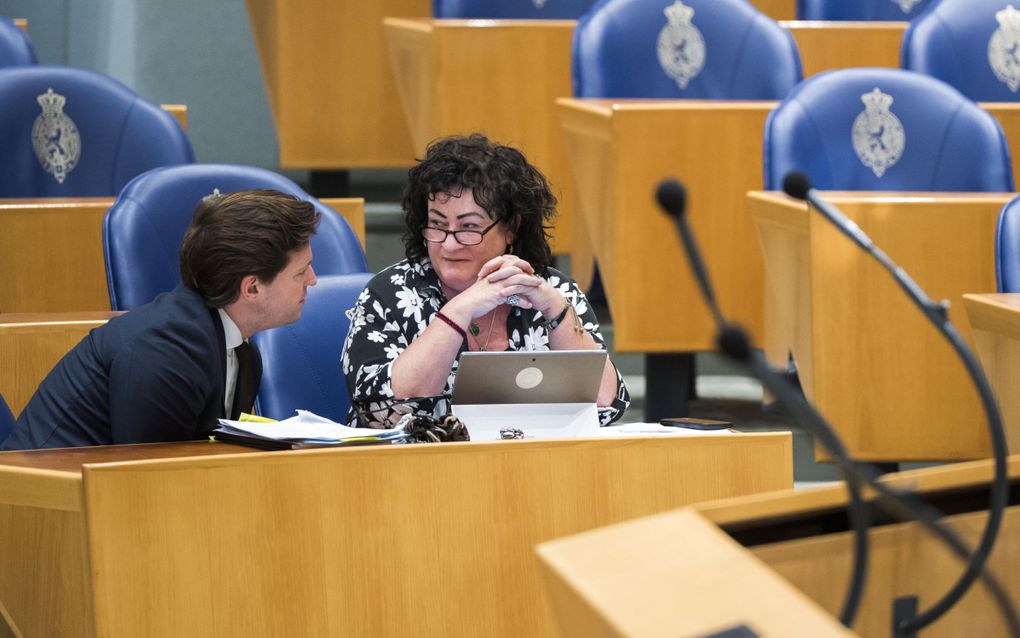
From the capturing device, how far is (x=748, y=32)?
103 inches

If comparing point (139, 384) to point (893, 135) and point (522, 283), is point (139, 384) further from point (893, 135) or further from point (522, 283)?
point (893, 135)

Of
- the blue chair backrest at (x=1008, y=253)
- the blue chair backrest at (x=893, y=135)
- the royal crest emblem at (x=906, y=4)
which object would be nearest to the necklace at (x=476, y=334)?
the blue chair backrest at (x=1008, y=253)

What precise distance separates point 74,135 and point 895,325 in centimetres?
126

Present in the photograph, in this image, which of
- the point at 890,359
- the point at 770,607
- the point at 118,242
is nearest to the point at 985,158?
the point at 890,359

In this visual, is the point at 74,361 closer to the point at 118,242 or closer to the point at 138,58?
the point at 118,242

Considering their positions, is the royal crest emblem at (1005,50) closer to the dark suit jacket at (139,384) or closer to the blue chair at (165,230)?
the blue chair at (165,230)

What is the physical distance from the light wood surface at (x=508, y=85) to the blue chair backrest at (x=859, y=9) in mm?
694

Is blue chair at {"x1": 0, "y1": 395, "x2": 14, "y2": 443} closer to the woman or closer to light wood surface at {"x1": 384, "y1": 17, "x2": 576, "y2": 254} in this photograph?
the woman

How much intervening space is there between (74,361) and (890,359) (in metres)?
1.12

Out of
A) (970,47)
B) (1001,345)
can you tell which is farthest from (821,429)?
(970,47)

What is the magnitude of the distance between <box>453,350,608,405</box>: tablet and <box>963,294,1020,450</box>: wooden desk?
0.52 m

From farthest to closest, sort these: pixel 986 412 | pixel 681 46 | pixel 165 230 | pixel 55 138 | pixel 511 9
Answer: pixel 511 9 < pixel 681 46 < pixel 55 138 < pixel 165 230 < pixel 986 412

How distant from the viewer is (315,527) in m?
1.15

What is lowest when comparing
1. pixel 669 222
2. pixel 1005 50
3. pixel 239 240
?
pixel 669 222
